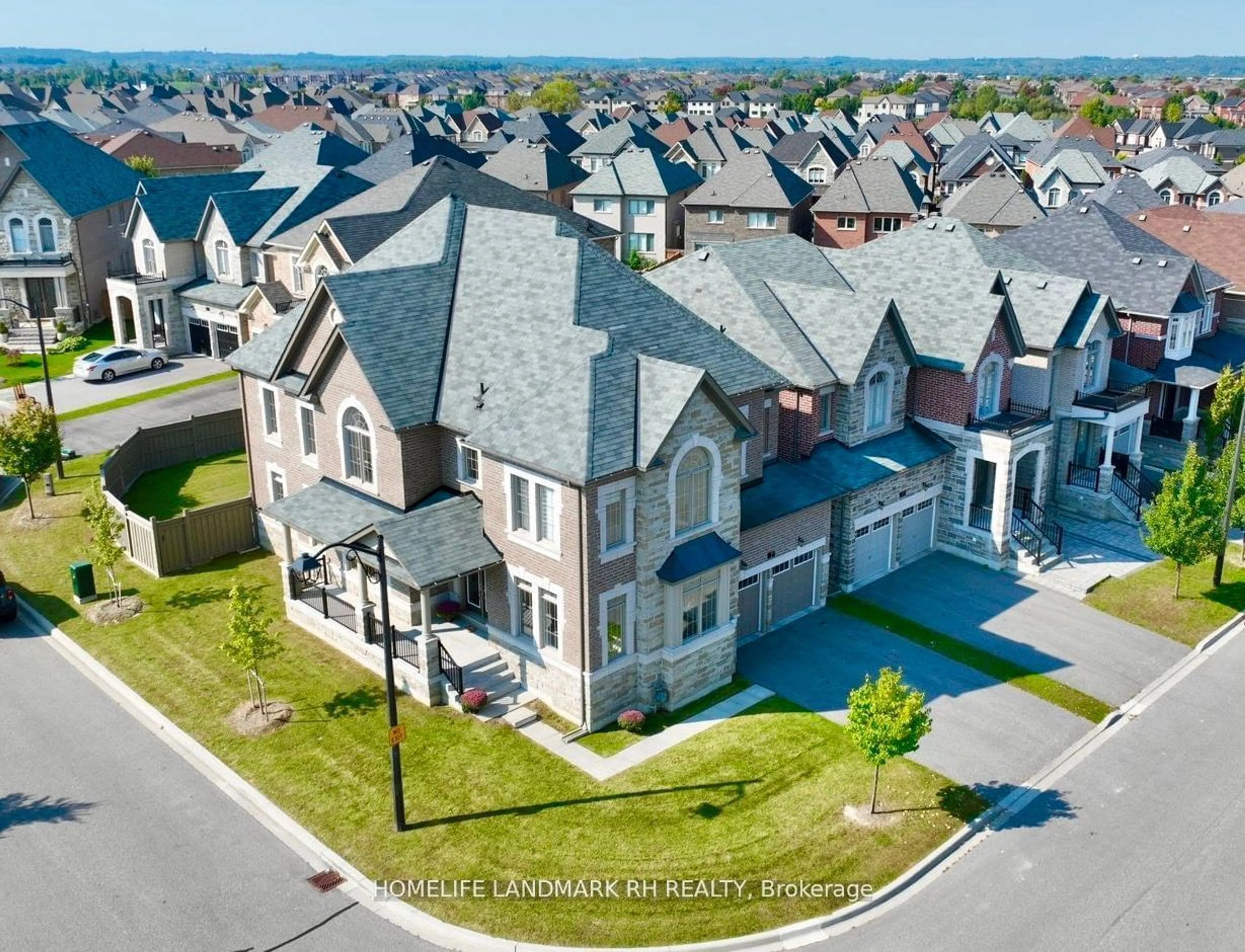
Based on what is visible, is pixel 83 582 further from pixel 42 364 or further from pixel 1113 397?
pixel 1113 397

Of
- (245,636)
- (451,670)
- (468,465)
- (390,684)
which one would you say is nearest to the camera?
(390,684)

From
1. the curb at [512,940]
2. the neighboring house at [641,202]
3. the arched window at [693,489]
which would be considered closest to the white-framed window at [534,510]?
the arched window at [693,489]

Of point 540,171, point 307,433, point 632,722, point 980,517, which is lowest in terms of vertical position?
point 632,722

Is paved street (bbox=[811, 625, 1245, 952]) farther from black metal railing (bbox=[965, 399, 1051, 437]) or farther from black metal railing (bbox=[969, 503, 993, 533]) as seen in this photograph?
black metal railing (bbox=[965, 399, 1051, 437])

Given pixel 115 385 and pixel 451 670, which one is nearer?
pixel 451 670

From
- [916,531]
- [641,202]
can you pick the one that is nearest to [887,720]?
[916,531]

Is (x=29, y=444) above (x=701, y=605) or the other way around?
above

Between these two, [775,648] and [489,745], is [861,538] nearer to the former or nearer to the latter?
[775,648]
